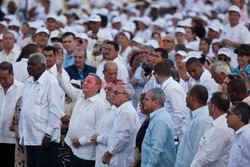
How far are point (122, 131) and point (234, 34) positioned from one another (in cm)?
583

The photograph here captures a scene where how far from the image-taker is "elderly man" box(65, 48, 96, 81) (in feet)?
45.3

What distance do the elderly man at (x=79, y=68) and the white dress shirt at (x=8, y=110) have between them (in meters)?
1.95

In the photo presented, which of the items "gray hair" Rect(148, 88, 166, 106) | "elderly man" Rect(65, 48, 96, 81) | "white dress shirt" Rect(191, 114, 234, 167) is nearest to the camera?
"white dress shirt" Rect(191, 114, 234, 167)

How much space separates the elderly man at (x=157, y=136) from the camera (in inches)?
378

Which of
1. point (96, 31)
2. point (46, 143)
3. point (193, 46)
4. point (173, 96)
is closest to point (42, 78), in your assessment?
point (46, 143)

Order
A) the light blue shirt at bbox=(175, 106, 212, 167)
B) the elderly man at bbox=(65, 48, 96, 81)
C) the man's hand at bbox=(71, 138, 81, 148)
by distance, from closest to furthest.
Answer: the light blue shirt at bbox=(175, 106, 212, 167), the man's hand at bbox=(71, 138, 81, 148), the elderly man at bbox=(65, 48, 96, 81)

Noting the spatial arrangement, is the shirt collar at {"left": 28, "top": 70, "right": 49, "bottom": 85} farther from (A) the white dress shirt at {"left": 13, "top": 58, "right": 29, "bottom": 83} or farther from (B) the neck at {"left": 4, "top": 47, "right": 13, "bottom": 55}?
(B) the neck at {"left": 4, "top": 47, "right": 13, "bottom": 55}

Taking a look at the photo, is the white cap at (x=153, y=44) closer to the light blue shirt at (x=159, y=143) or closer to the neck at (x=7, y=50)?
the neck at (x=7, y=50)

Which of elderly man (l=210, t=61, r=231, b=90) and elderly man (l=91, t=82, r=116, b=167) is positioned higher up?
elderly man (l=210, t=61, r=231, b=90)

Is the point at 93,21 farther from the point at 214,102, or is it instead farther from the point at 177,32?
the point at 214,102

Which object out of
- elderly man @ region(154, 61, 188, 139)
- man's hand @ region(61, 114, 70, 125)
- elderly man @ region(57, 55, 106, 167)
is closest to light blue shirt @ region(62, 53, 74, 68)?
man's hand @ region(61, 114, 70, 125)

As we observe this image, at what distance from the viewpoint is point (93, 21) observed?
54.2 feet

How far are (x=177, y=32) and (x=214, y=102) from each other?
26.6 feet

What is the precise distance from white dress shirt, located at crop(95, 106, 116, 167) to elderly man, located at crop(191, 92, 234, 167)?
1.95m
